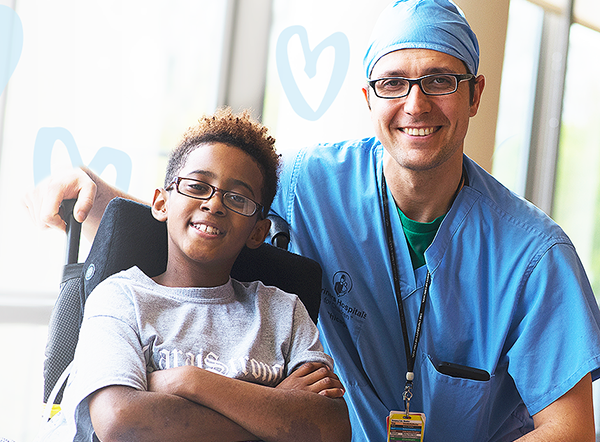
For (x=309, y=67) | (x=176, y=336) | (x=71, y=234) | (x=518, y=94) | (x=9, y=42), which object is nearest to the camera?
(x=176, y=336)

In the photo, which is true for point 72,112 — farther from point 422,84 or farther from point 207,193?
point 422,84

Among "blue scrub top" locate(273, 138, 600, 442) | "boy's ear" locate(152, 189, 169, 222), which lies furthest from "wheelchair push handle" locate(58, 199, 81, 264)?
"blue scrub top" locate(273, 138, 600, 442)

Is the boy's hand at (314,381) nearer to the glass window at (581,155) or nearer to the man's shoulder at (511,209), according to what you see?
the man's shoulder at (511,209)

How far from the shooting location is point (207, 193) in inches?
41.4

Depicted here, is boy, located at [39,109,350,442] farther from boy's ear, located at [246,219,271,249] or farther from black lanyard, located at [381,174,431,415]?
black lanyard, located at [381,174,431,415]

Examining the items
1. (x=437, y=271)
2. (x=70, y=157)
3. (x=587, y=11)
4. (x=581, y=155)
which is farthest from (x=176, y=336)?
(x=587, y=11)

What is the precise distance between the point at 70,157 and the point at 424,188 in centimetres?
107

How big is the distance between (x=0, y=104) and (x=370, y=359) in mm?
1226

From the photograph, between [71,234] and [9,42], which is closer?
[71,234]

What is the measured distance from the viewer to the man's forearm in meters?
0.82

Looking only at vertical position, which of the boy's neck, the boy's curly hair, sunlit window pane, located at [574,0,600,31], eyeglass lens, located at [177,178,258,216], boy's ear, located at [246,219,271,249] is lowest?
the boy's neck

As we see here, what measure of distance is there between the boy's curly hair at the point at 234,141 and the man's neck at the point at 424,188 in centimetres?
35

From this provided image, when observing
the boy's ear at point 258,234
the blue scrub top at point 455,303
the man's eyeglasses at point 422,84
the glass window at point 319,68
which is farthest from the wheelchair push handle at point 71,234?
the glass window at point 319,68

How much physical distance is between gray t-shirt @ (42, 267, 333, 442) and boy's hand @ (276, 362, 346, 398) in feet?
0.08
